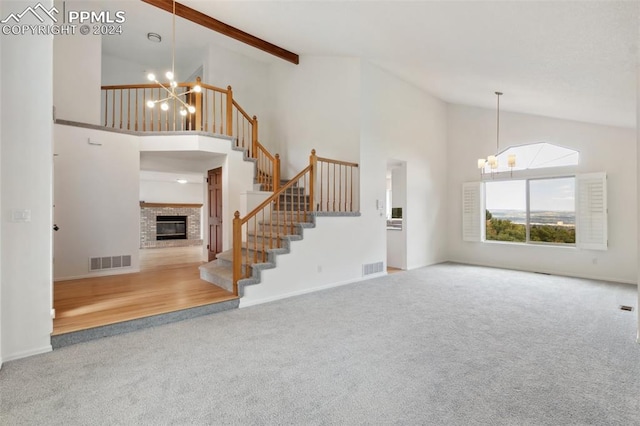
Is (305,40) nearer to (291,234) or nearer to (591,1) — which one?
(291,234)

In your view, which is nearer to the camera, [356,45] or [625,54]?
[625,54]

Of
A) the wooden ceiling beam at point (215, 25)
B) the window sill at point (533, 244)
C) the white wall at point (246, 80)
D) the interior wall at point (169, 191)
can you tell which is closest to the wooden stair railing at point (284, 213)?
the white wall at point (246, 80)

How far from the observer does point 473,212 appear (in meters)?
7.55

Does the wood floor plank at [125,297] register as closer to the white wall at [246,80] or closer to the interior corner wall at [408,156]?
the interior corner wall at [408,156]

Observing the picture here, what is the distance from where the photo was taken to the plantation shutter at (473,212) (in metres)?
7.47

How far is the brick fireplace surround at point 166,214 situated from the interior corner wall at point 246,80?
15.0 ft

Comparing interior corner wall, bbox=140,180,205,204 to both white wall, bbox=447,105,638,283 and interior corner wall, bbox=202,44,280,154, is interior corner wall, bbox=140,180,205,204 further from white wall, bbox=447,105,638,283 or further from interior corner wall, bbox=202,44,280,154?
white wall, bbox=447,105,638,283

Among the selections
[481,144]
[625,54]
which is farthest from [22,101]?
[481,144]

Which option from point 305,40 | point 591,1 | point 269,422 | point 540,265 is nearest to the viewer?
point 269,422

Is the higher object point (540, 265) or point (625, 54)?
point (625, 54)

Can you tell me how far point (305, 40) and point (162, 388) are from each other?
18.5 feet

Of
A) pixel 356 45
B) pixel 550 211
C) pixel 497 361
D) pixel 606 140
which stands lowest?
pixel 497 361

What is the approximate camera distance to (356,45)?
525cm

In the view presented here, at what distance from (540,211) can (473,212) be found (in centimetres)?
134
